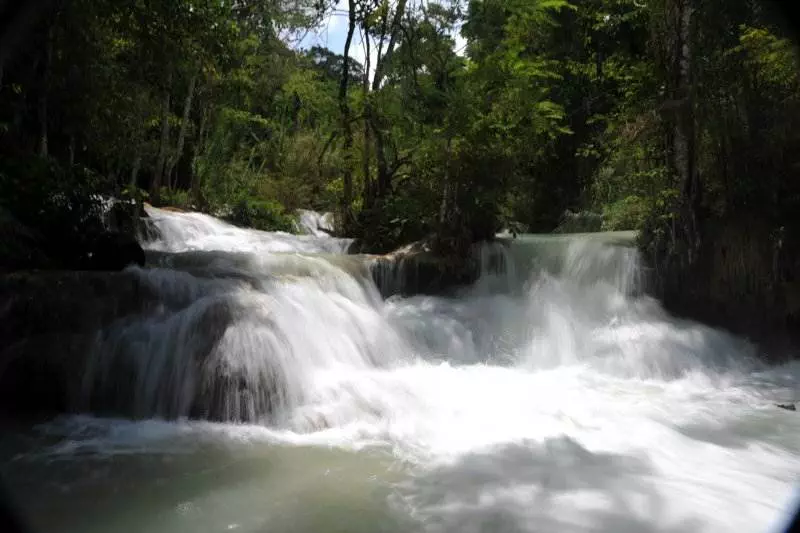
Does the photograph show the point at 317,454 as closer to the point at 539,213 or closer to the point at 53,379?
the point at 53,379

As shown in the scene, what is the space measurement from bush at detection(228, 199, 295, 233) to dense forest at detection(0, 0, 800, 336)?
267 millimetres

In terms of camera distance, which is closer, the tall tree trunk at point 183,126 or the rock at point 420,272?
the rock at point 420,272

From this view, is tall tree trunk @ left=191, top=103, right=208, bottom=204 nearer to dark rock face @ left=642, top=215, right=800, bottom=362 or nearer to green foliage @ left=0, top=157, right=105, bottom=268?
green foliage @ left=0, top=157, right=105, bottom=268

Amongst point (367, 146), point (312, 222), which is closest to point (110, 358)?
point (367, 146)

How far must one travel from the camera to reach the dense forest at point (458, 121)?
7324 mm

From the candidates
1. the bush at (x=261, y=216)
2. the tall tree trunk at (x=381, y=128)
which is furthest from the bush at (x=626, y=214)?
the bush at (x=261, y=216)

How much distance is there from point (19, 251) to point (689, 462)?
7172mm

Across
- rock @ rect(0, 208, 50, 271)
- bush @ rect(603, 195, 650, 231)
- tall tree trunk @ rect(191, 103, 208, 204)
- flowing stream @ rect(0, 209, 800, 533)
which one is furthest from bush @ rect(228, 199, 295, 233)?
bush @ rect(603, 195, 650, 231)

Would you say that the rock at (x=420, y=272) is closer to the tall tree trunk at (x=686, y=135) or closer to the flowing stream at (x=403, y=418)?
the flowing stream at (x=403, y=418)

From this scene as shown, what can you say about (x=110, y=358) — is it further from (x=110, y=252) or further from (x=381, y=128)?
(x=381, y=128)

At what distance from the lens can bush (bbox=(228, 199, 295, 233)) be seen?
1619 cm

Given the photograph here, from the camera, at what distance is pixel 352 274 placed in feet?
31.2

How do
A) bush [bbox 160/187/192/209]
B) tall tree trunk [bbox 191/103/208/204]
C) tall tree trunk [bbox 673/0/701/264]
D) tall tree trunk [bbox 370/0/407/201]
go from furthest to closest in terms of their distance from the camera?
tall tree trunk [bbox 191/103/208/204] → bush [bbox 160/187/192/209] → tall tree trunk [bbox 370/0/407/201] → tall tree trunk [bbox 673/0/701/264]

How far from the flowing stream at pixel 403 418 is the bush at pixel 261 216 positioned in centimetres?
718
